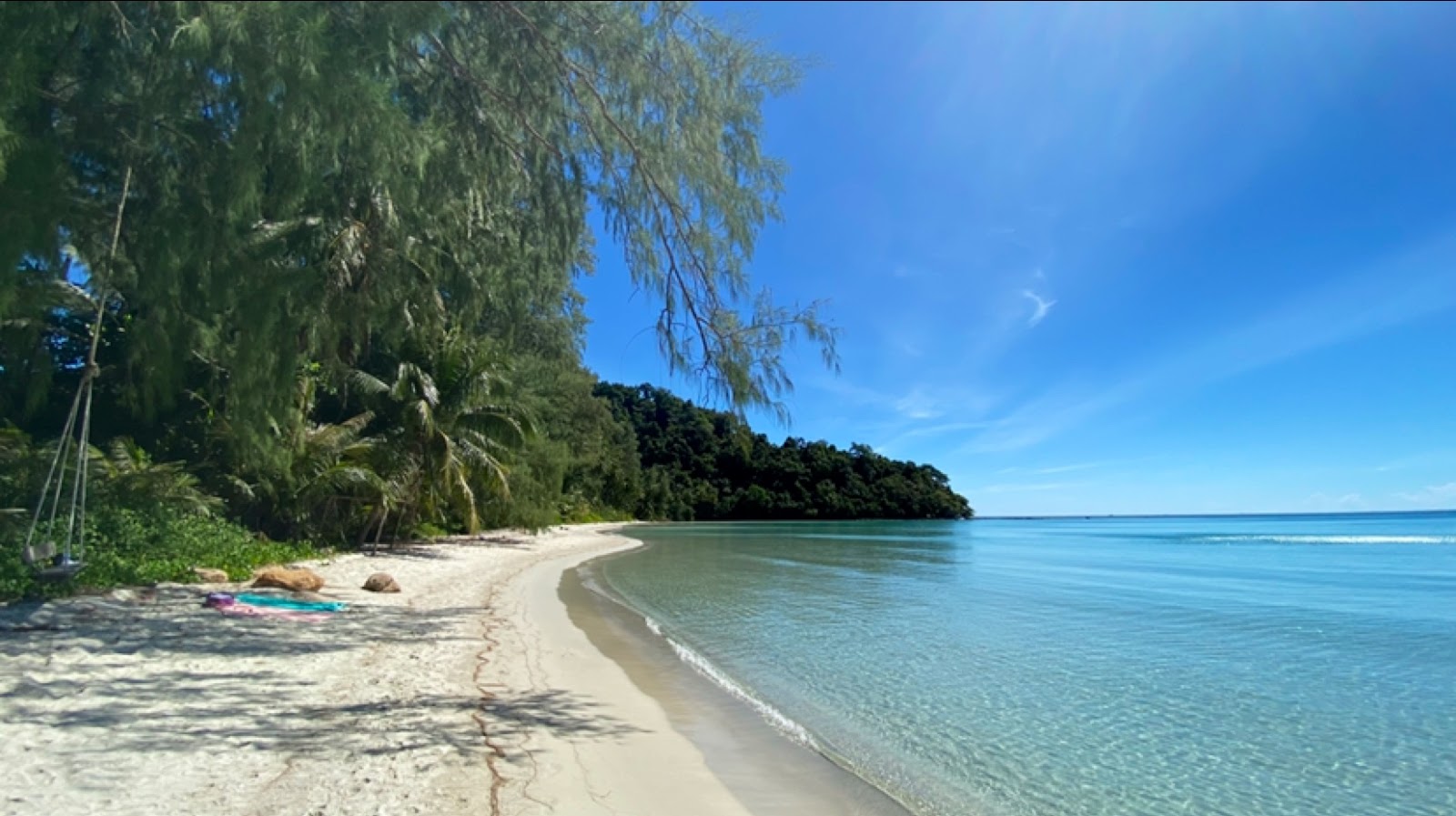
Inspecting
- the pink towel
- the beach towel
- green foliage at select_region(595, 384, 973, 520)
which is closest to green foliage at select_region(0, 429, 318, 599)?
the beach towel

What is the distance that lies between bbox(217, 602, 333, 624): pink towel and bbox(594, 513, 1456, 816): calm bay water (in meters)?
4.05

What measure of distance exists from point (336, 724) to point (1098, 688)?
21.8 feet

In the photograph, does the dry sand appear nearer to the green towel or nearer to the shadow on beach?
the shadow on beach

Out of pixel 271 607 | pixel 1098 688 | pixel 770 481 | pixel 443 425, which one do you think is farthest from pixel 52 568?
pixel 770 481

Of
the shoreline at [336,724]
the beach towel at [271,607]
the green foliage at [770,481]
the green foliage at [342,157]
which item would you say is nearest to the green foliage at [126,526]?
the shoreline at [336,724]

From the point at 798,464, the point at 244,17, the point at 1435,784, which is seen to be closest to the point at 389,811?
the point at 244,17

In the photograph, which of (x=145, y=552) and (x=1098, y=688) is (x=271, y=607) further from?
(x=1098, y=688)

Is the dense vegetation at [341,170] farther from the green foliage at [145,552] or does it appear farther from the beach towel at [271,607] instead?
the beach towel at [271,607]

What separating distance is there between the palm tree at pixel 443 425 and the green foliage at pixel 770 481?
48.7 metres

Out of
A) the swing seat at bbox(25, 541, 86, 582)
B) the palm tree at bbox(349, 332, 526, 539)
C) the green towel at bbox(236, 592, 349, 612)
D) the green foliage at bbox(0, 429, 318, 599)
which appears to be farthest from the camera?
the palm tree at bbox(349, 332, 526, 539)

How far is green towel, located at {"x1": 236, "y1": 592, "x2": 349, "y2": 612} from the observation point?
28.9ft

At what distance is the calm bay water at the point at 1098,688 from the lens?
485cm

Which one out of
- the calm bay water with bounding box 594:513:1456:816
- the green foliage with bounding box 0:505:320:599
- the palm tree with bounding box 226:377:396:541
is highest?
the palm tree with bounding box 226:377:396:541

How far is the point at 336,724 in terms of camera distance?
4.70m
